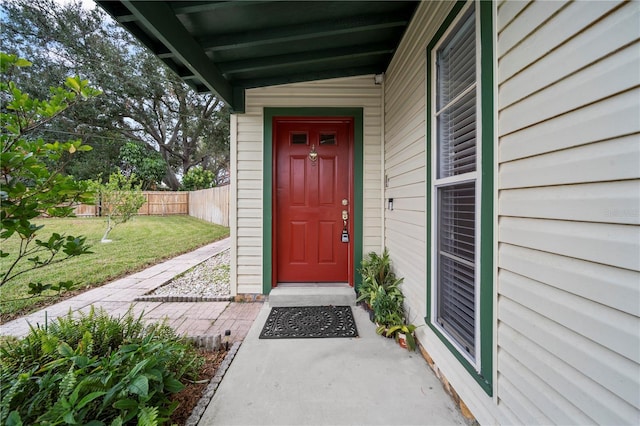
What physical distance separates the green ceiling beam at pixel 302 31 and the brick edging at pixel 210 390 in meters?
2.50

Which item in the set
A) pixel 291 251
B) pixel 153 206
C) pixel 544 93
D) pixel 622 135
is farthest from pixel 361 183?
pixel 153 206

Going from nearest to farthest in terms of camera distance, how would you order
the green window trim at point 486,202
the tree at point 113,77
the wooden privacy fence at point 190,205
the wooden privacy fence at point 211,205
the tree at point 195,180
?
the green window trim at point 486,202 → the wooden privacy fence at point 211,205 → the wooden privacy fence at point 190,205 → the tree at point 113,77 → the tree at point 195,180

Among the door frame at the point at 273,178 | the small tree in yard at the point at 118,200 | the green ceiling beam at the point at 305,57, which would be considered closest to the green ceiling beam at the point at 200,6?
the green ceiling beam at the point at 305,57

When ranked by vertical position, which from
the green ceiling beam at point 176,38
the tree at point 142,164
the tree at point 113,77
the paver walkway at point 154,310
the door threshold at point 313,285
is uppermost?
the tree at point 113,77

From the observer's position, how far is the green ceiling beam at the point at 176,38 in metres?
1.58

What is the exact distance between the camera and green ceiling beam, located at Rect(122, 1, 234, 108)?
1.58 m

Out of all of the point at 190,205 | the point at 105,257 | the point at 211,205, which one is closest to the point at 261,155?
the point at 105,257

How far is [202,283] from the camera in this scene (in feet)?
11.8

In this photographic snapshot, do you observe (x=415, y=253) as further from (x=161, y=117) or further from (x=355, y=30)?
(x=161, y=117)

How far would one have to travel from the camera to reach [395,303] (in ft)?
7.45

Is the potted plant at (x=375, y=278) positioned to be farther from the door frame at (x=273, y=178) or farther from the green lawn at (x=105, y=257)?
the green lawn at (x=105, y=257)

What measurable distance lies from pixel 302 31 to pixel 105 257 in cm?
532

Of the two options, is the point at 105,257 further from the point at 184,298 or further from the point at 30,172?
the point at 30,172

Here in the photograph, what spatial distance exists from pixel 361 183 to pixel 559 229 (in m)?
2.19
